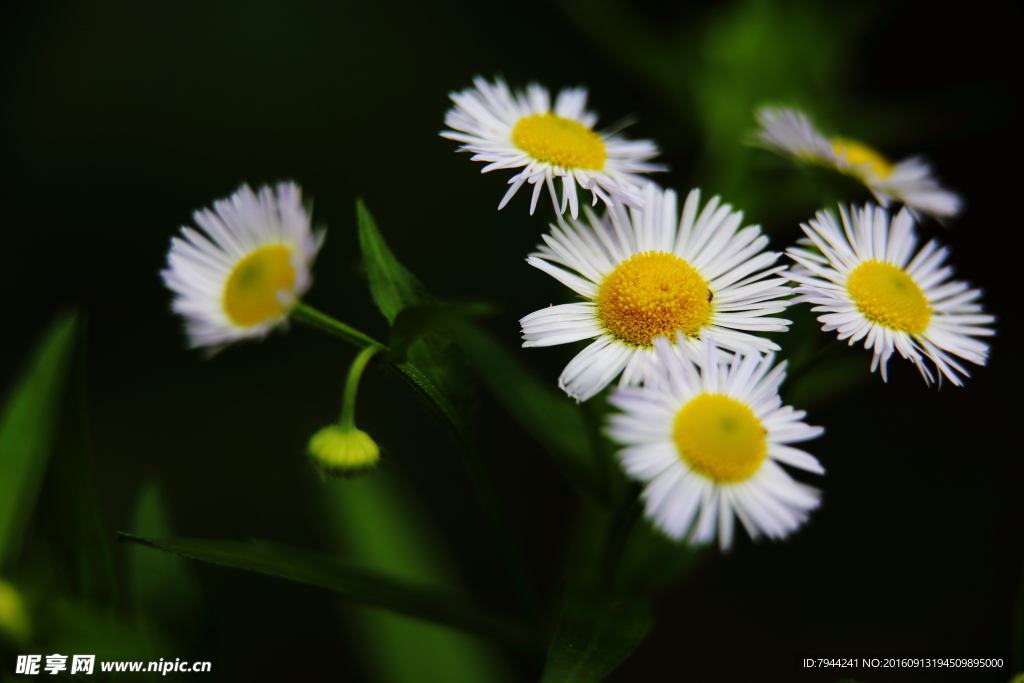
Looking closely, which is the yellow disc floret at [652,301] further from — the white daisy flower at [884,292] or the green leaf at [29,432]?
the green leaf at [29,432]

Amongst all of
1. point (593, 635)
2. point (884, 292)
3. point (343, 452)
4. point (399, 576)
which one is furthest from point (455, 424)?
point (399, 576)

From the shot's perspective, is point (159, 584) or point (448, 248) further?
point (448, 248)

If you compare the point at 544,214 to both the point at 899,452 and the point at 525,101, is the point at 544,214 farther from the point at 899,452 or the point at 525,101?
the point at 899,452

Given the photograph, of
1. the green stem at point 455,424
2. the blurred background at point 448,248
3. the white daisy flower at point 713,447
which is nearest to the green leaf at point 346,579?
the green stem at point 455,424

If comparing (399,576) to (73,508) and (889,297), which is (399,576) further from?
(889,297)

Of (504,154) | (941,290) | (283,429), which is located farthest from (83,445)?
(941,290)

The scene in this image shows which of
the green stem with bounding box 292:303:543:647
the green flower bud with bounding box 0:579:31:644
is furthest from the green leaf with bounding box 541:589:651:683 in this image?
the green flower bud with bounding box 0:579:31:644
